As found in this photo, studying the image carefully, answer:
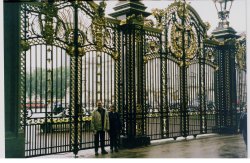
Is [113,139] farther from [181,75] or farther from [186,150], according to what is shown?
[181,75]

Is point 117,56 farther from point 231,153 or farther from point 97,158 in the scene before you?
point 231,153

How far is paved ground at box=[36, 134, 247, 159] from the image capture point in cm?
810

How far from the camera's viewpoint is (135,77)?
9.22 m

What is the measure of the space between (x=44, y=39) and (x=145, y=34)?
306cm

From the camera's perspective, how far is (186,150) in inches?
347

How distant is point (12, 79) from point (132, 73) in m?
3.17

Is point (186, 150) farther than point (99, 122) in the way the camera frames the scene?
Yes

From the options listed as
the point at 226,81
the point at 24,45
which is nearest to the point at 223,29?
the point at 226,81

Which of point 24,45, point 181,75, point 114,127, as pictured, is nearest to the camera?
point 24,45

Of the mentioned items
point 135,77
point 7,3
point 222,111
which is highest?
point 7,3

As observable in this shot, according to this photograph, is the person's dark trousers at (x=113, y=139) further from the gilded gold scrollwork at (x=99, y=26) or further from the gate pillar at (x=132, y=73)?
the gilded gold scrollwork at (x=99, y=26)

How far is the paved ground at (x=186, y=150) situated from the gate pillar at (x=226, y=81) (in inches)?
55.6

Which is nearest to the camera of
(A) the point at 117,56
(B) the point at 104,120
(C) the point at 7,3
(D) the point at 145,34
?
(C) the point at 7,3

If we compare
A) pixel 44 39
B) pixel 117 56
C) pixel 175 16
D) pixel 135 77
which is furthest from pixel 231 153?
pixel 44 39
